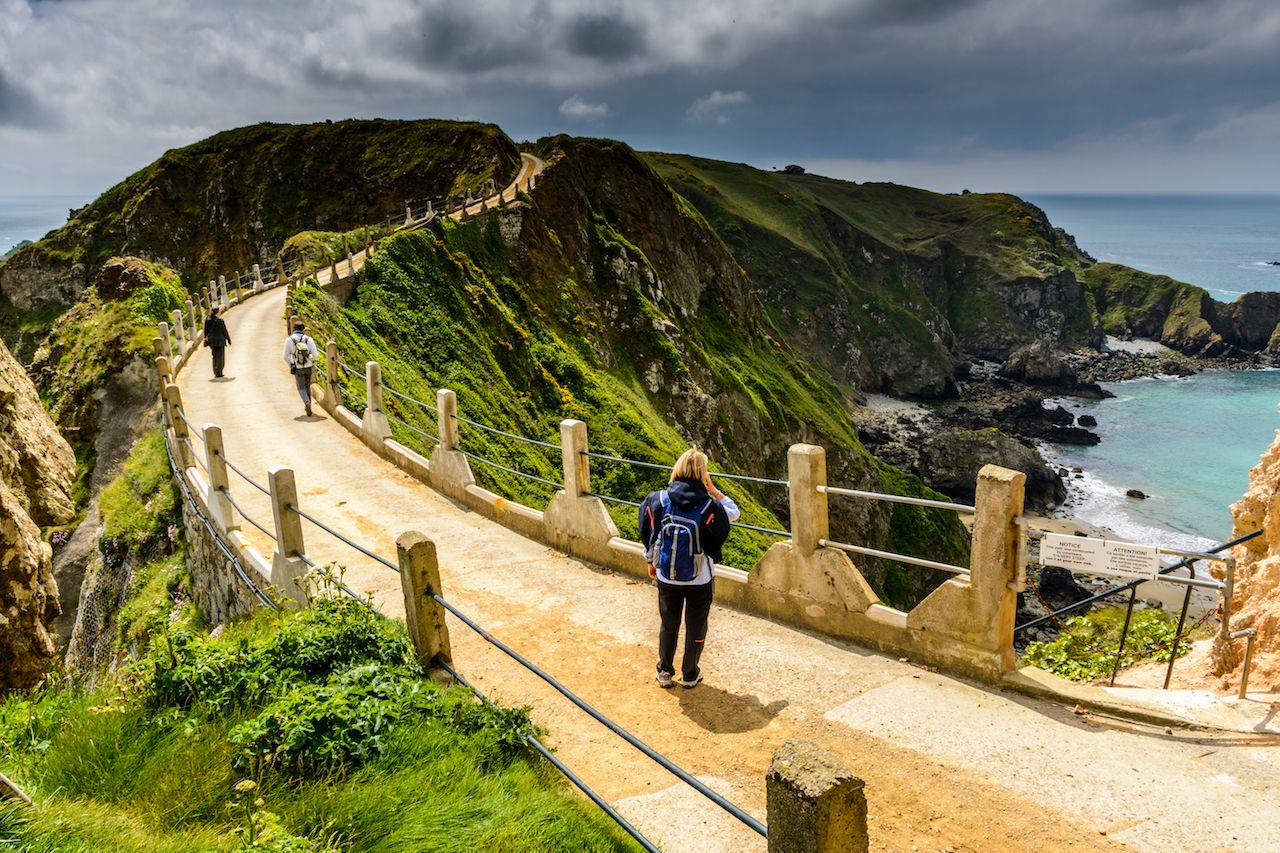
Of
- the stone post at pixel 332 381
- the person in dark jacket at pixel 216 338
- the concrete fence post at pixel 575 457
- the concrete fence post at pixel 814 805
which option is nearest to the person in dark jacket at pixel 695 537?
the concrete fence post at pixel 814 805

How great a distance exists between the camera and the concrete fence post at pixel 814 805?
318 cm

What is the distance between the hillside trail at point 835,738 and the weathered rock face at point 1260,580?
384 cm

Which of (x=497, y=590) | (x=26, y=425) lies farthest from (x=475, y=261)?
(x=497, y=590)

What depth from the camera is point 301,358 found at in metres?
20.0

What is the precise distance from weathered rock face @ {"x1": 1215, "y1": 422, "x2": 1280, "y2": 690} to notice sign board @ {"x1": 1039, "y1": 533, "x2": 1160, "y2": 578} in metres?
3.67

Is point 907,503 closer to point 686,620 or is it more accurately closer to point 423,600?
point 686,620

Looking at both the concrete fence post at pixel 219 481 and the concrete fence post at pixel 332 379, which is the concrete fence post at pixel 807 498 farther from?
the concrete fence post at pixel 332 379

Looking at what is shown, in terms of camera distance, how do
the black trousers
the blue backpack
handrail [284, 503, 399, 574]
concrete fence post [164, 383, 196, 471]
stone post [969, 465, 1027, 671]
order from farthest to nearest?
concrete fence post [164, 383, 196, 471] → the black trousers → the blue backpack → stone post [969, 465, 1027, 671] → handrail [284, 503, 399, 574]

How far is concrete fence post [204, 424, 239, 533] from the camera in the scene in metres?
12.2

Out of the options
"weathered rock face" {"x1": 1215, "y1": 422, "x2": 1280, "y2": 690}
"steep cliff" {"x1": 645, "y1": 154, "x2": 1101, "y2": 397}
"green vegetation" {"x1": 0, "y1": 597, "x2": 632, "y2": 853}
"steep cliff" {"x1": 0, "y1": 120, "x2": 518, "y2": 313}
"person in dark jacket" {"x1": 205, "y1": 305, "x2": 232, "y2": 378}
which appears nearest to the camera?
"green vegetation" {"x1": 0, "y1": 597, "x2": 632, "y2": 853}

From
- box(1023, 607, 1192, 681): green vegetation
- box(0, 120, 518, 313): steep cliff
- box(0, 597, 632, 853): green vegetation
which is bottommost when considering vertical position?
box(1023, 607, 1192, 681): green vegetation

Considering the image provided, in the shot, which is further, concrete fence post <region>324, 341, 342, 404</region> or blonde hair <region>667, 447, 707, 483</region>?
concrete fence post <region>324, 341, 342, 404</region>

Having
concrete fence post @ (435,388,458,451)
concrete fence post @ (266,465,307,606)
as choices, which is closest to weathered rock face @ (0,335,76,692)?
concrete fence post @ (435,388,458,451)

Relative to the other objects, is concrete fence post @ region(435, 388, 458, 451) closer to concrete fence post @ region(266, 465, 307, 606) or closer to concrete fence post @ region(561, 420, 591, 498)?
concrete fence post @ region(561, 420, 591, 498)
